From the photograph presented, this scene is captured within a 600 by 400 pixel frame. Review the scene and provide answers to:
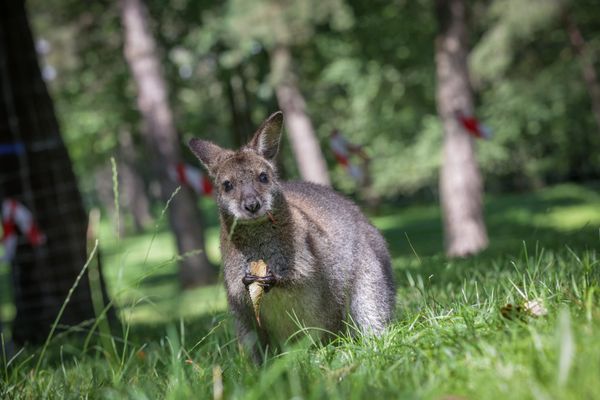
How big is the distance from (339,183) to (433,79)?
9.14 metres

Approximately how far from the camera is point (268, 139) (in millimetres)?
4695

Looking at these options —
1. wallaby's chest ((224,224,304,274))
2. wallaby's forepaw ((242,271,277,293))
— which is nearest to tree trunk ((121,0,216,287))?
→ wallaby's chest ((224,224,304,274))

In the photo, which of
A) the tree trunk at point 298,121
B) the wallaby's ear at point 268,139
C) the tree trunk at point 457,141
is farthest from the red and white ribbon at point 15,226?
the tree trunk at point 298,121

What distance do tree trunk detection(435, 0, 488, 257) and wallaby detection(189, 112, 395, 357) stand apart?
9169 millimetres

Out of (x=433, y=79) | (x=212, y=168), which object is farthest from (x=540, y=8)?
(x=212, y=168)

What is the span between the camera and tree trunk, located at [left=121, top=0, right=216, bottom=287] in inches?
614

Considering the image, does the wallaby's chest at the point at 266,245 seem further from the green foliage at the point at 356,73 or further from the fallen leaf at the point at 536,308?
the green foliage at the point at 356,73

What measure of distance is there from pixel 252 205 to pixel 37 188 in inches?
215

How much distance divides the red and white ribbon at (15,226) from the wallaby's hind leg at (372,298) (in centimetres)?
516

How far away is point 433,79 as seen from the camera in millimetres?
27016

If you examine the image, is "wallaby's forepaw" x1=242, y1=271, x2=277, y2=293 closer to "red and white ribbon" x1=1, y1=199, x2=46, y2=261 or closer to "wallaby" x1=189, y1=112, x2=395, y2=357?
"wallaby" x1=189, y1=112, x2=395, y2=357

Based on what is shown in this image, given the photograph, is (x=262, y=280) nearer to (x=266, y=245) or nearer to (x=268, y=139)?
(x=266, y=245)

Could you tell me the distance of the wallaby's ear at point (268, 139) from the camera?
15.1ft

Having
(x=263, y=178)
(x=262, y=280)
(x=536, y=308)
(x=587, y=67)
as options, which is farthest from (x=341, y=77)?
(x=536, y=308)
